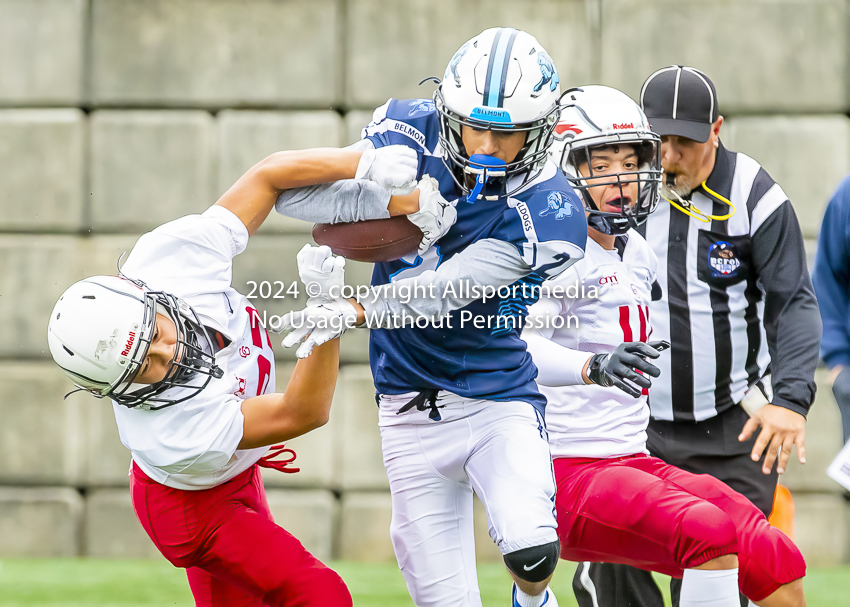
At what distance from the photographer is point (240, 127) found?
18.7ft

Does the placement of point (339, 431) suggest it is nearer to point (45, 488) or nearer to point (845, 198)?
point (45, 488)

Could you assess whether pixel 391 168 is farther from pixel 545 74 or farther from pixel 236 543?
pixel 236 543

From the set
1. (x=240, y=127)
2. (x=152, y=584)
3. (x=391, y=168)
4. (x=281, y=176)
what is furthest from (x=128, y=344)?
(x=240, y=127)

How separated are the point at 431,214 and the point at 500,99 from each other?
0.35 meters

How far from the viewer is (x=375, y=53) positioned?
226 inches

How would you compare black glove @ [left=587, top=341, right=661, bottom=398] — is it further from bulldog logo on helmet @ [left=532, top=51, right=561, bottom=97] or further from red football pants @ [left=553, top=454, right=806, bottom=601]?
bulldog logo on helmet @ [left=532, top=51, right=561, bottom=97]

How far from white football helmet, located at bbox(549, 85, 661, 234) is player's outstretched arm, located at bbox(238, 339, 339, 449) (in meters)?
1.09

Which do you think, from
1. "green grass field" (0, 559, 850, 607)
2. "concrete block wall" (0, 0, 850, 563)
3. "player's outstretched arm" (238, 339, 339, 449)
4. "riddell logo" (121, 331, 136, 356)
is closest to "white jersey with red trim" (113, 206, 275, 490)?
"player's outstretched arm" (238, 339, 339, 449)

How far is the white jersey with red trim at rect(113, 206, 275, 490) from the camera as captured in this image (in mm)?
2445

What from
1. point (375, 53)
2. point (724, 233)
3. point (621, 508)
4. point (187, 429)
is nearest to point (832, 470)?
point (621, 508)

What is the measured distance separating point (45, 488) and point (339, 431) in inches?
71.2

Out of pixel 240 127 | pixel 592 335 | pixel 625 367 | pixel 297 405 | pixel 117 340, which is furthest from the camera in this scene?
pixel 240 127

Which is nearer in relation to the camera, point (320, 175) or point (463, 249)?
point (320, 175)

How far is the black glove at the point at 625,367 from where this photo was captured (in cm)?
264
